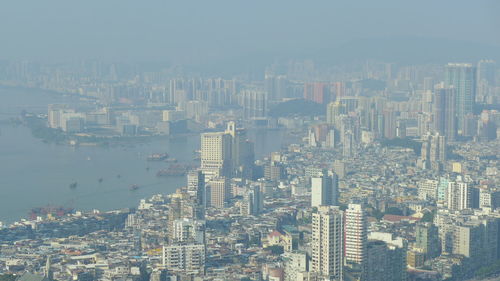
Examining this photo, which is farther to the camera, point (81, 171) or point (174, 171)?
point (81, 171)

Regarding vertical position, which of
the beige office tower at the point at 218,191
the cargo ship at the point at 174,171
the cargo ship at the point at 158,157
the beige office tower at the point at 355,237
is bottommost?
the cargo ship at the point at 158,157

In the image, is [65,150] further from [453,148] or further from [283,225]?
[283,225]

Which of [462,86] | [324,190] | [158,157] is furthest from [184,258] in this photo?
[462,86]

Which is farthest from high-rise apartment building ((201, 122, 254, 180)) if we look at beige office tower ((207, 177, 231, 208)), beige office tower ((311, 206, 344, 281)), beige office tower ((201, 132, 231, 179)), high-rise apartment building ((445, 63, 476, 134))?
beige office tower ((311, 206, 344, 281))

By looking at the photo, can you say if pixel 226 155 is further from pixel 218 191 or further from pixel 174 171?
pixel 218 191

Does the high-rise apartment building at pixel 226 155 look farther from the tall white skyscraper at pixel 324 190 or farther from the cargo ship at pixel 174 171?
the tall white skyscraper at pixel 324 190

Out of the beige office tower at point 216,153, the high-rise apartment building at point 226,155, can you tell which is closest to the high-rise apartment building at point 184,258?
the high-rise apartment building at point 226,155
